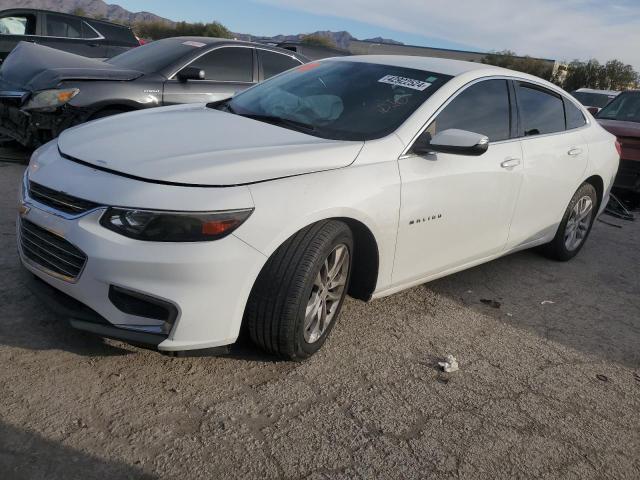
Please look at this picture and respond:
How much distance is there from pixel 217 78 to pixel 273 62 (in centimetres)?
87

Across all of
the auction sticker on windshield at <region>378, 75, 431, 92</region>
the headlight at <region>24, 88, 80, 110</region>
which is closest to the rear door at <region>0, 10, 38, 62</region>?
the headlight at <region>24, 88, 80, 110</region>

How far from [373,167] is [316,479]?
1583mm

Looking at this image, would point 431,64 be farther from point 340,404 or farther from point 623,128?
point 623,128

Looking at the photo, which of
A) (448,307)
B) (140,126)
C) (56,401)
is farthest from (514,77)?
(56,401)

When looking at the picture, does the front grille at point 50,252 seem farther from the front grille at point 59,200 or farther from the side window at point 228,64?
the side window at point 228,64

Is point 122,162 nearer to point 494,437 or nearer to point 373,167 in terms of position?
point 373,167

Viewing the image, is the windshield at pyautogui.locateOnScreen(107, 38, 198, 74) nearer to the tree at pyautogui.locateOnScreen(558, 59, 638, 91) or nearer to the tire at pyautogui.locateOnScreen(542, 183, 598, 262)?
the tire at pyautogui.locateOnScreen(542, 183, 598, 262)

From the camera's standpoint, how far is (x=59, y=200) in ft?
8.91

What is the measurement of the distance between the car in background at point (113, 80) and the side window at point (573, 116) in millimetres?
3505

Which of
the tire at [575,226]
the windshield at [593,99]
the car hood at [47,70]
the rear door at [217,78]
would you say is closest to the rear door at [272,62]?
the rear door at [217,78]

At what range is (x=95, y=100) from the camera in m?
5.80

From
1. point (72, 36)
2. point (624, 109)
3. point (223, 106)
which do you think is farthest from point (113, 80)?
point (624, 109)

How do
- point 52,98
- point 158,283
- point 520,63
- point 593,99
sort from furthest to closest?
point 520,63
point 593,99
point 52,98
point 158,283

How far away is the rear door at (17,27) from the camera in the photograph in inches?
402
